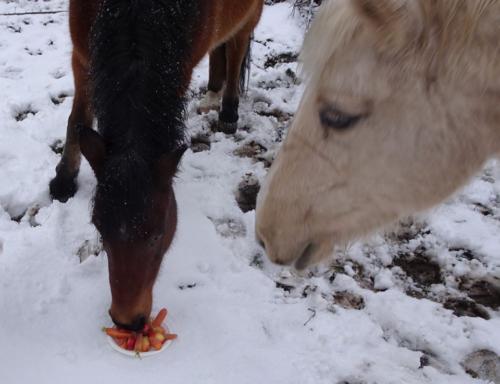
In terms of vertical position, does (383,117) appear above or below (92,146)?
above

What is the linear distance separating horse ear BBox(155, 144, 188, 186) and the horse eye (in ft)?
2.71

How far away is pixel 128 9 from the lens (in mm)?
1944

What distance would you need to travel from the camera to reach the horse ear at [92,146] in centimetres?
171

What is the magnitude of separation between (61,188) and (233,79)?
1.58 metres

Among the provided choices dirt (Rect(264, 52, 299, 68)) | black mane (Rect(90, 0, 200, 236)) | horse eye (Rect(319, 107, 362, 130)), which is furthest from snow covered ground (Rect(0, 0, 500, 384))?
horse eye (Rect(319, 107, 362, 130))

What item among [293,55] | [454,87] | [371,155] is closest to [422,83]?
[454,87]

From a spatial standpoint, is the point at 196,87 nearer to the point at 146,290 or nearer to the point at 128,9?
the point at 128,9

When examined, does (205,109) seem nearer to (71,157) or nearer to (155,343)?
(71,157)

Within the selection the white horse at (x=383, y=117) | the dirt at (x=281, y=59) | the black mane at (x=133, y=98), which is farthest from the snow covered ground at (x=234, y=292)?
the dirt at (x=281, y=59)

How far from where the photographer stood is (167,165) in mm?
1786

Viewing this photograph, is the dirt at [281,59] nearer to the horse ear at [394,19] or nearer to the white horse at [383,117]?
the white horse at [383,117]

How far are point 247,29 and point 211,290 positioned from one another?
2121 mm

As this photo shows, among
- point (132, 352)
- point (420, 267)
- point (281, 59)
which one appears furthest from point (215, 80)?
point (132, 352)

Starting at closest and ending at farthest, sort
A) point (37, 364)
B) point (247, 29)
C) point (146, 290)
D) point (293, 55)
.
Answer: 1. point (146, 290)
2. point (37, 364)
3. point (247, 29)
4. point (293, 55)
